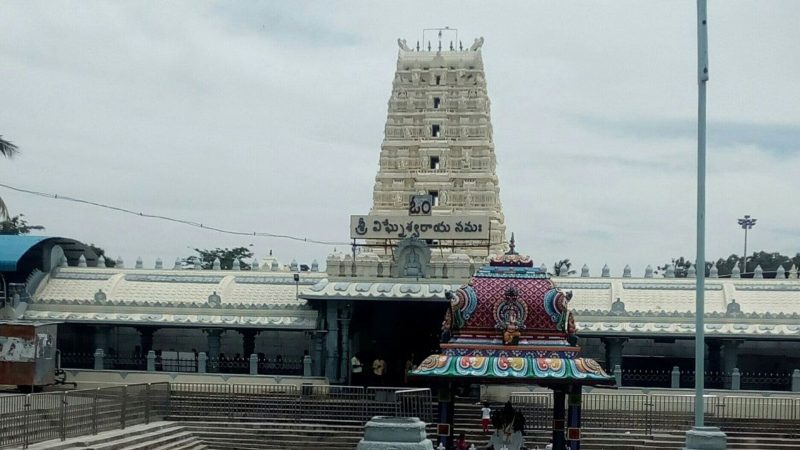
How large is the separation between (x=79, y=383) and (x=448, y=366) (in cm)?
2540

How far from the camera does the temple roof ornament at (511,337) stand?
21.3 m

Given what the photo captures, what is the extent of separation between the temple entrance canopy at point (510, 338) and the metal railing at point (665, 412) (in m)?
13.1

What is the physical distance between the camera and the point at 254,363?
4334 cm

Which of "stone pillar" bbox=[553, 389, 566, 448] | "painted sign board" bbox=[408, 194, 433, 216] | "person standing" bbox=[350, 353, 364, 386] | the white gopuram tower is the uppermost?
the white gopuram tower

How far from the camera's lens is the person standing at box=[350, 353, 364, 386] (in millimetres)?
44469

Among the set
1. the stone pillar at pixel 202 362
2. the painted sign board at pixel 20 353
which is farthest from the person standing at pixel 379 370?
the painted sign board at pixel 20 353

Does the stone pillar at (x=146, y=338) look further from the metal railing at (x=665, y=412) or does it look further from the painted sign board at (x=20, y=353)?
the metal railing at (x=665, y=412)

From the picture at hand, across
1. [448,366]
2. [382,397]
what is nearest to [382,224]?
[382,397]

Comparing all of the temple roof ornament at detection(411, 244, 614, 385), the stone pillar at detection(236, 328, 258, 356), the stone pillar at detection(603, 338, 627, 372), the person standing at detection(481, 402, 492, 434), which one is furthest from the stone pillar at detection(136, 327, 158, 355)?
the temple roof ornament at detection(411, 244, 614, 385)

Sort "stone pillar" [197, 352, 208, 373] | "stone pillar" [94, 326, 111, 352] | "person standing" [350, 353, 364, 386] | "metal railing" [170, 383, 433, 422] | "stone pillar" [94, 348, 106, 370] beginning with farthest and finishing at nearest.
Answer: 1. "stone pillar" [94, 326, 111, 352]
2. "person standing" [350, 353, 364, 386]
3. "stone pillar" [94, 348, 106, 370]
4. "stone pillar" [197, 352, 208, 373]
5. "metal railing" [170, 383, 433, 422]

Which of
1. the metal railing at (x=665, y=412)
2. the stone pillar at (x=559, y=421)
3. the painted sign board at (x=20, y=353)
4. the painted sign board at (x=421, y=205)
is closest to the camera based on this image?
the stone pillar at (x=559, y=421)

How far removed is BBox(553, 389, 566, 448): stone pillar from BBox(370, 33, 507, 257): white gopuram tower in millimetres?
29339

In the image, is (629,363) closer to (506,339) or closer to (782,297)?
(782,297)

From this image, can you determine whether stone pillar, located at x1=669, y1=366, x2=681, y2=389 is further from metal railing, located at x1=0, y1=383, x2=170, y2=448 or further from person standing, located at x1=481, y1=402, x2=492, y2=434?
metal railing, located at x1=0, y1=383, x2=170, y2=448
